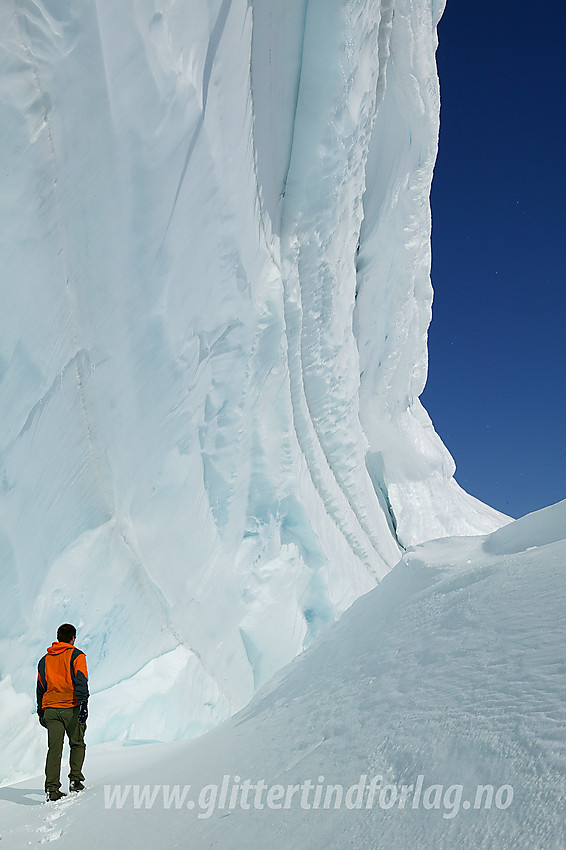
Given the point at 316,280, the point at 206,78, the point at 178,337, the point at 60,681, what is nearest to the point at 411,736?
the point at 60,681

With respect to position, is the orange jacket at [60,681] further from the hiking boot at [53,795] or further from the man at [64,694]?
the hiking boot at [53,795]

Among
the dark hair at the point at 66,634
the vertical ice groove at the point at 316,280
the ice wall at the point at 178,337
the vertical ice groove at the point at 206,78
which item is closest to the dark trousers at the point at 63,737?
the dark hair at the point at 66,634

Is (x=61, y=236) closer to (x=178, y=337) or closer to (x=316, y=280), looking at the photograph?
(x=178, y=337)

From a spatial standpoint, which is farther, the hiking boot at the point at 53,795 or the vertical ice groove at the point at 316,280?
the vertical ice groove at the point at 316,280

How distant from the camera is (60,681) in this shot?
280cm

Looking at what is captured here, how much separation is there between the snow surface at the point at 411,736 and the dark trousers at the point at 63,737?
141 mm

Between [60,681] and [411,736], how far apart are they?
1.99 m

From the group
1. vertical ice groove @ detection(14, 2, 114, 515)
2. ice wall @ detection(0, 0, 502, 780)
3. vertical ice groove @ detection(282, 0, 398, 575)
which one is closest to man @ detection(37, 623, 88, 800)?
ice wall @ detection(0, 0, 502, 780)

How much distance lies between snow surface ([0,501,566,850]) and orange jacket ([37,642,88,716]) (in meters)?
0.42

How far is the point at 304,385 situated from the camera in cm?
824

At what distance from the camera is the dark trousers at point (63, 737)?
2.63m

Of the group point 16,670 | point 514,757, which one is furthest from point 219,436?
point 514,757

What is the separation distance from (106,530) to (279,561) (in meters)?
2.82

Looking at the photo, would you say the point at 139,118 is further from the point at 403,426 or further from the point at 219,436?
the point at 403,426
